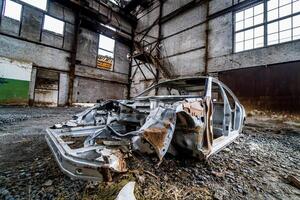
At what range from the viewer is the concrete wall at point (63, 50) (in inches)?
336

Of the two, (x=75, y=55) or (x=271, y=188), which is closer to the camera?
(x=271, y=188)

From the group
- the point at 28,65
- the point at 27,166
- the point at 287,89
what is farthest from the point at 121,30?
the point at 27,166

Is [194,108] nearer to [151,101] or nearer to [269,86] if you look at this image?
[151,101]

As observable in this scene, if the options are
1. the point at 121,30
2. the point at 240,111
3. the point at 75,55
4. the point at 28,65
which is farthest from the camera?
the point at 121,30

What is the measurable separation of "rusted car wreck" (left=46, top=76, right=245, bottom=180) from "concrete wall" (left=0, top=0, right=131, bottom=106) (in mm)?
8792

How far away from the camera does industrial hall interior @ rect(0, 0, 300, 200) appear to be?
1.44m

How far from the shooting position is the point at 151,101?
225 centimetres

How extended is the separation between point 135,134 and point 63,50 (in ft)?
35.9

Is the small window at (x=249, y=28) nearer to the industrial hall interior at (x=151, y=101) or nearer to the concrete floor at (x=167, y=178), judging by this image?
the industrial hall interior at (x=151, y=101)

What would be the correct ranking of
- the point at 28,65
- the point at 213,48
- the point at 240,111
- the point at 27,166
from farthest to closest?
the point at 28,65
the point at 213,48
the point at 240,111
the point at 27,166

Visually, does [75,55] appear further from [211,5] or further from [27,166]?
[27,166]

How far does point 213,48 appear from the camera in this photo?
8234mm

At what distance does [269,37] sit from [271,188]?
7.17 m

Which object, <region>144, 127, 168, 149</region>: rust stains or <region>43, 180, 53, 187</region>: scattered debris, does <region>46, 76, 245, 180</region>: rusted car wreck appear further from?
<region>43, 180, 53, 187</region>: scattered debris
